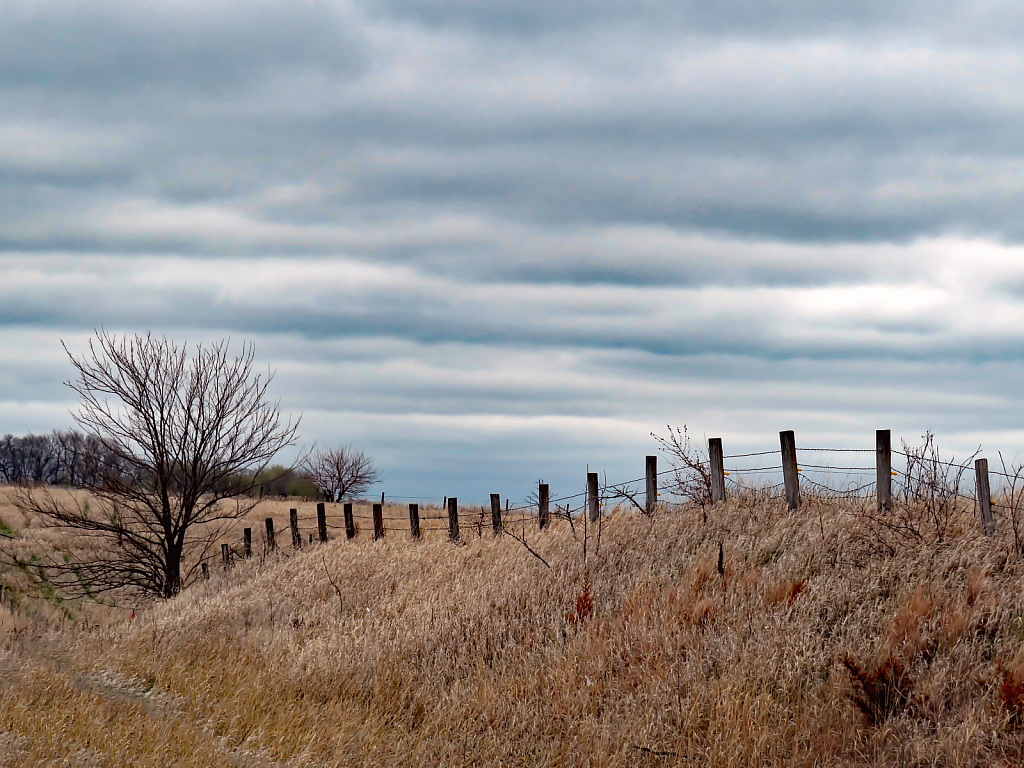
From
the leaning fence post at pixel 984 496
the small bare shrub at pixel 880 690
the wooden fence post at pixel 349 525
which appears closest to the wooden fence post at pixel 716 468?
the leaning fence post at pixel 984 496

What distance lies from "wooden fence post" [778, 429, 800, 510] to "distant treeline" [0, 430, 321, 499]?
1377cm

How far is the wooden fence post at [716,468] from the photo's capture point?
15367 mm

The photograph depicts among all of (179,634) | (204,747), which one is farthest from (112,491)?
(204,747)

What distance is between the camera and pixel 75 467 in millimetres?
24750

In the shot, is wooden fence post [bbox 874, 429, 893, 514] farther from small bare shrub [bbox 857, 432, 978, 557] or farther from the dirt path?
the dirt path

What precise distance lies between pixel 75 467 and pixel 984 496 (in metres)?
24.3

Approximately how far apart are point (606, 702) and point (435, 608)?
4.69 metres

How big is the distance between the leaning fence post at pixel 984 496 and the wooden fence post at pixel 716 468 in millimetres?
4455

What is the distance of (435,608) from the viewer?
13234 millimetres

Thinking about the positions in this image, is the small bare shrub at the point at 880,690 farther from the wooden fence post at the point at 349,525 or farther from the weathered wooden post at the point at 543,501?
the wooden fence post at the point at 349,525

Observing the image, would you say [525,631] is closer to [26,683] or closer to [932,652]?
[932,652]

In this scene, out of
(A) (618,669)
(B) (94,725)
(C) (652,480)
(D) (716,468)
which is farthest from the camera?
(C) (652,480)

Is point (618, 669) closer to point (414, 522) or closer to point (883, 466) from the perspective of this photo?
point (883, 466)

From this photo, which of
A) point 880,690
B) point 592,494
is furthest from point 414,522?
point 880,690
